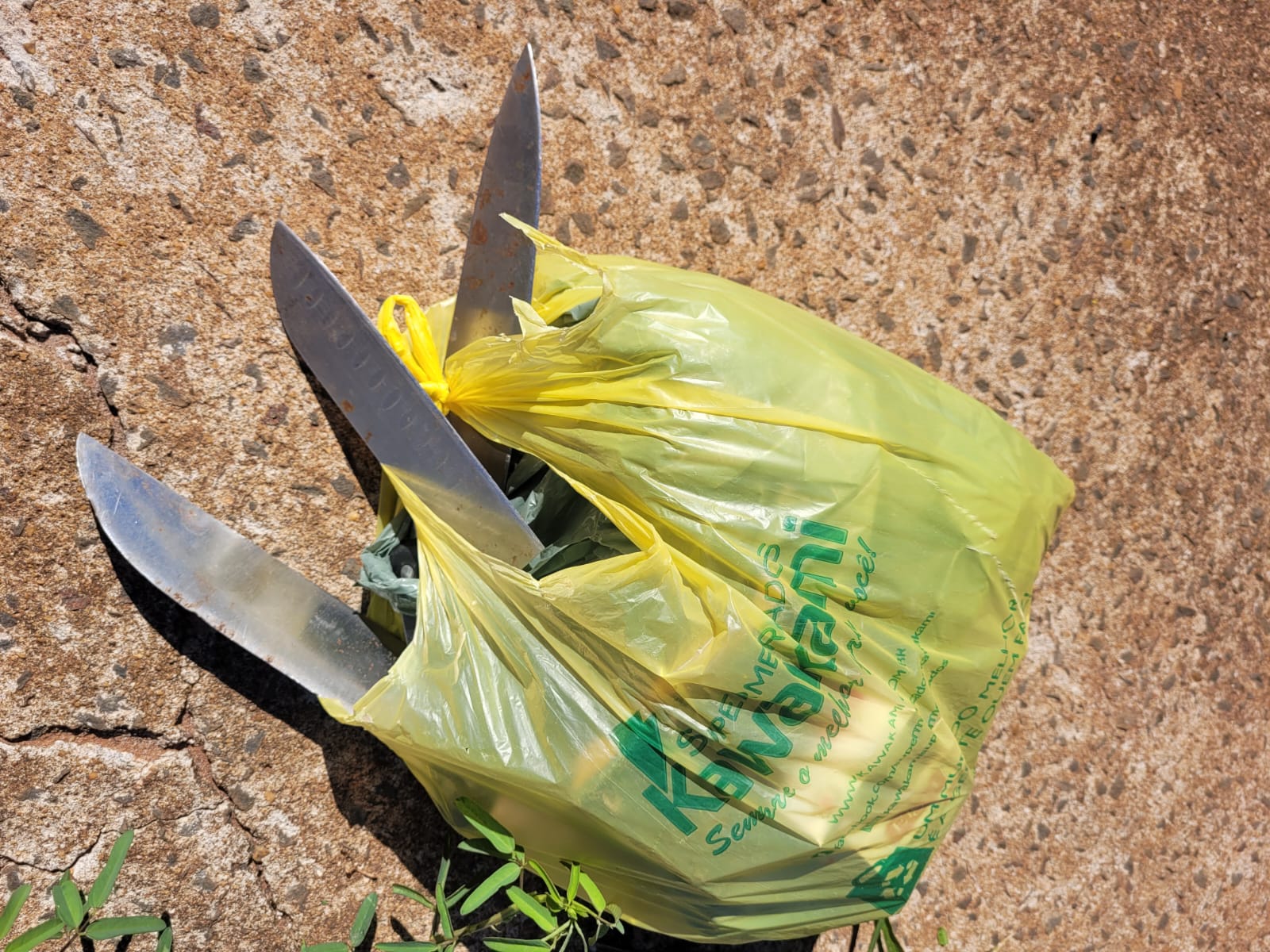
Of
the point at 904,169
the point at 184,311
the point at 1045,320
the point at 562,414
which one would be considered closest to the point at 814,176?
the point at 904,169

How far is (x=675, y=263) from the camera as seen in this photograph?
3.92 ft

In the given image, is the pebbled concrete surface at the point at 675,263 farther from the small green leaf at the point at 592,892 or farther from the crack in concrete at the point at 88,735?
the small green leaf at the point at 592,892

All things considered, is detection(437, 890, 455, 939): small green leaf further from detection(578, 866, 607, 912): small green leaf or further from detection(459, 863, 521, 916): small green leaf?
detection(578, 866, 607, 912): small green leaf

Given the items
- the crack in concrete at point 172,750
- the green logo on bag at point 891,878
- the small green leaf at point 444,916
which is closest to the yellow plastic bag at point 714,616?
the green logo on bag at point 891,878

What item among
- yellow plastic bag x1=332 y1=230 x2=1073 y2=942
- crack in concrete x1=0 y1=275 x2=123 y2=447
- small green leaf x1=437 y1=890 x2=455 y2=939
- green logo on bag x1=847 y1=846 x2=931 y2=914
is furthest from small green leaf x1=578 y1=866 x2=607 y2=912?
crack in concrete x1=0 y1=275 x2=123 y2=447

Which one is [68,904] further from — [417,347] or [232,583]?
[417,347]

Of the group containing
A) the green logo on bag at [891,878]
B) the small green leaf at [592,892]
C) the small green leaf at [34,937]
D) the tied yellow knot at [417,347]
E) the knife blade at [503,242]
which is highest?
the knife blade at [503,242]

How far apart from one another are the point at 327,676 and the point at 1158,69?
1.56m

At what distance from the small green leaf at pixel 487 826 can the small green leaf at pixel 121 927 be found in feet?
0.99

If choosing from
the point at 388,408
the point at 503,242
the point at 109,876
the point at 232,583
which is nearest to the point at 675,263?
the point at 503,242

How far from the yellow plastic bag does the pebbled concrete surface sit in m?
0.25

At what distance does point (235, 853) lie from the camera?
99cm

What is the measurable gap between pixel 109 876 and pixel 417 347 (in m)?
0.60

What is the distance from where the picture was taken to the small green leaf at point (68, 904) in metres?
0.85
